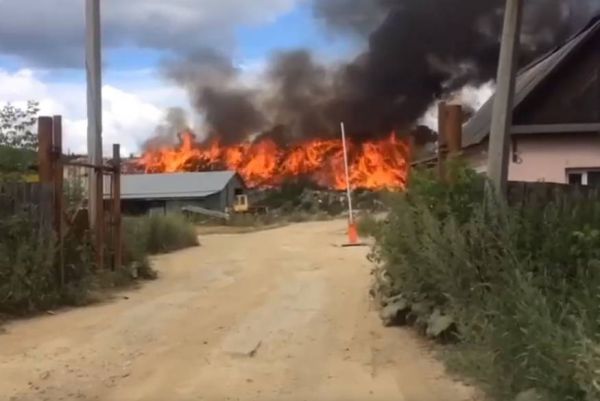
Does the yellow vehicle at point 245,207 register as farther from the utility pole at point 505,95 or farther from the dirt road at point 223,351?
the utility pole at point 505,95

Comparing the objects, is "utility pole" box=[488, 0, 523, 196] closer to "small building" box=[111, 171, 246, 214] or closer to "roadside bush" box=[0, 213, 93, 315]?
"roadside bush" box=[0, 213, 93, 315]

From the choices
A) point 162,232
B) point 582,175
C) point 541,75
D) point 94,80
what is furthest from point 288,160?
point 541,75

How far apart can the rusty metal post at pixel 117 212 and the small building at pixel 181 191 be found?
34.2 metres

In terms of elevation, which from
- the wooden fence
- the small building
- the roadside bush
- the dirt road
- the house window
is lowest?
the dirt road

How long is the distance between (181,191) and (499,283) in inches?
1764

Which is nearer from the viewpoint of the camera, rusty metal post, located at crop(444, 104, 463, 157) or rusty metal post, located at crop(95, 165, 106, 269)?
rusty metal post, located at crop(444, 104, 463, 157)

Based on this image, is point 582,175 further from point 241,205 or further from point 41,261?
point 241,205

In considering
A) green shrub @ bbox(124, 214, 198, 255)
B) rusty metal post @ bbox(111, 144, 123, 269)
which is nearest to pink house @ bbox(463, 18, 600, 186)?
rusty metal post @ bbox(111, 144, 123, 269)

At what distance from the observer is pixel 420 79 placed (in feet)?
87.8

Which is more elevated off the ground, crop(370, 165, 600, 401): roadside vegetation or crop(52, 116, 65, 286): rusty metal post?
crop(52, 116, 65, 286): rusty metal post

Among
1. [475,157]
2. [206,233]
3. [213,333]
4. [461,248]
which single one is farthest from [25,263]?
[206,233]

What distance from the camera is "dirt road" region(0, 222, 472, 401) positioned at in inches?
277

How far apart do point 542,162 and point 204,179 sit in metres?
37.9

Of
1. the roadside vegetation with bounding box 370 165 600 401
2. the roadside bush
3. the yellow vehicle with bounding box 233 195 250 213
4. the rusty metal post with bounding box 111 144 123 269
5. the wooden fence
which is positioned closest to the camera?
the roadside vegetation with bounding box 370 165 600 401
